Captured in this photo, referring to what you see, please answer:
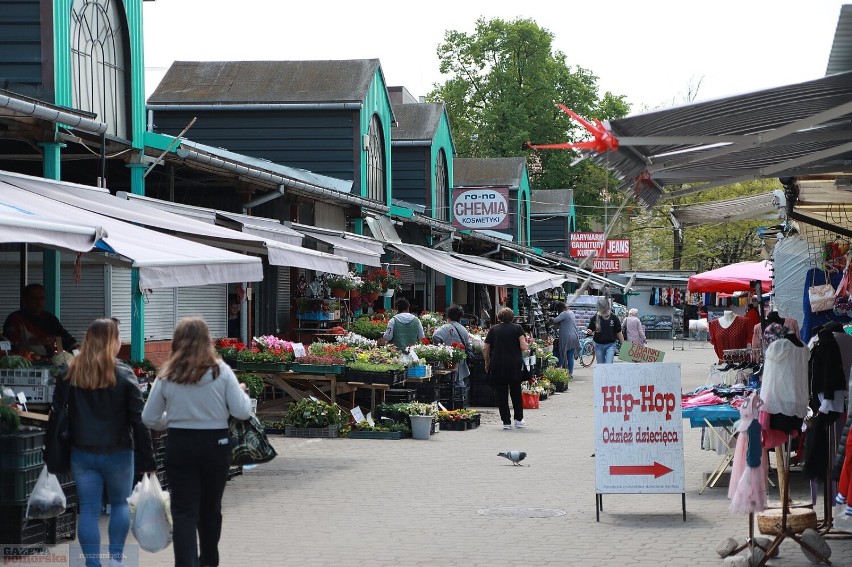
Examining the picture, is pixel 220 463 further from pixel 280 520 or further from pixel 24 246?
pixel 24 246

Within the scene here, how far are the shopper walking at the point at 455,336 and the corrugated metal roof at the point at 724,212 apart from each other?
7539 mm

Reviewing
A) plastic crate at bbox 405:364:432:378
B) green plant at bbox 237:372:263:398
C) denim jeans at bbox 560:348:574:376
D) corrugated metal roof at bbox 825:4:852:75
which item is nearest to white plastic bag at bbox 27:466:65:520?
corrugated metal roof at bbox 825:4:852:75

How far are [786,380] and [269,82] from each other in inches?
792

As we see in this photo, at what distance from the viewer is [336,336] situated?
18.9 metres

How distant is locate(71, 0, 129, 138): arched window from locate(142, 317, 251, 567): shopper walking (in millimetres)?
7903

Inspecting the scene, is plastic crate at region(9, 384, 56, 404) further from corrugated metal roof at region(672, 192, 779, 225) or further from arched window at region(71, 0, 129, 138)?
corrugated metal roof at region(672, 192, 779, 225)

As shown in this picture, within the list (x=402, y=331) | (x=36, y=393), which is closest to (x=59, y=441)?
(x=36, y=393)

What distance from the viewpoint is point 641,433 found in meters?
9.99

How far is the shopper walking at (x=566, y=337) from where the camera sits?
27656mm

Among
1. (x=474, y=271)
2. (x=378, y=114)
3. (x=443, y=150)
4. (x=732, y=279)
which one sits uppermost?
(x=443, y=150)

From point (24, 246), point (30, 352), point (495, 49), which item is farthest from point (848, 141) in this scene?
point (495, 49)

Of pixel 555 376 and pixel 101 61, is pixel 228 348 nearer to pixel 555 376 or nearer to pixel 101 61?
pixel 101 61

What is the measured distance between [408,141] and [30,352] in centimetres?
2249

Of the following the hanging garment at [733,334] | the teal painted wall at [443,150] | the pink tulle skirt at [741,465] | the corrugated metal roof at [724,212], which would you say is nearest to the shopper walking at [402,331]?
the hanging garment at [733,334]
